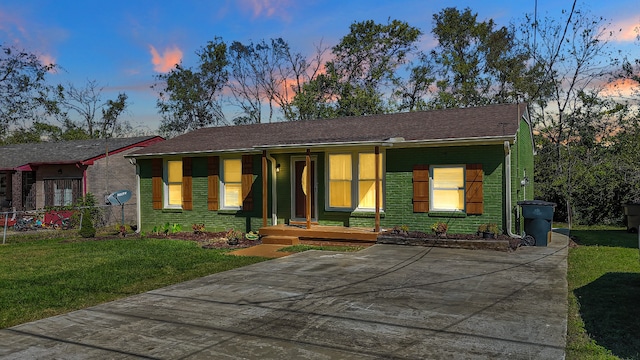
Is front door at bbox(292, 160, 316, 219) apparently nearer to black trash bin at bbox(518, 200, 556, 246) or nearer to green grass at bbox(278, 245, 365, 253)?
green grass at bbox(278, 245, 365, 253)

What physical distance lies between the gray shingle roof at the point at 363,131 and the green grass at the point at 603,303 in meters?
3.42

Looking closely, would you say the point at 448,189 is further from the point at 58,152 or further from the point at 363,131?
the point at 58,152

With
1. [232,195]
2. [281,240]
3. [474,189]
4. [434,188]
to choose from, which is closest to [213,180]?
[232,195]

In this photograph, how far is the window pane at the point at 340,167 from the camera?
41.7 ft

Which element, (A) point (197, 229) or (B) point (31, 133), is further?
(B) point (31, 133)

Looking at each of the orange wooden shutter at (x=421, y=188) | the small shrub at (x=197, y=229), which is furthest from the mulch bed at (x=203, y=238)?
the orange wooden shutter at (x=421, y=188)

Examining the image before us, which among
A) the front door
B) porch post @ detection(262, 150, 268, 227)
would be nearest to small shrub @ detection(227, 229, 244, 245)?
porch post @ detection(262, 150, 268, 227)

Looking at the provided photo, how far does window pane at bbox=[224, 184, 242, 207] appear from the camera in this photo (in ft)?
46.6

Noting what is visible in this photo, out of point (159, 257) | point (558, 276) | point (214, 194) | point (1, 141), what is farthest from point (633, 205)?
point (1, 141)

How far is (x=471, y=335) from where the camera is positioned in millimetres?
4570

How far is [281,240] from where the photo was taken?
11930 millimetres

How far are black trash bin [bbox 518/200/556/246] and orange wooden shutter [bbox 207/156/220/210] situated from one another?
9.19 metres

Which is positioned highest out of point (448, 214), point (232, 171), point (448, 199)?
point (232, 171)

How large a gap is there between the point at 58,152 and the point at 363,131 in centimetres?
1594
